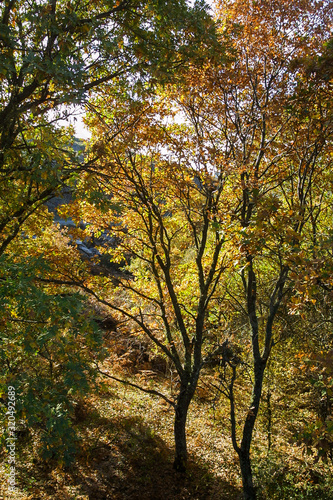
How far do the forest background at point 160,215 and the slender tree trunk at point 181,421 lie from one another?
34mm

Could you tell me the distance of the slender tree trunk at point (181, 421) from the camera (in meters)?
8.23

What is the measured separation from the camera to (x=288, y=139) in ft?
24.7

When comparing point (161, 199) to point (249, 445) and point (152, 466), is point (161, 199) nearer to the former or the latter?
point (249, 445)

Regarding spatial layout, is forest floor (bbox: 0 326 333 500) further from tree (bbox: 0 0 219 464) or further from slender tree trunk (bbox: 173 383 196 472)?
tree (bbox: 0 0 219 464)

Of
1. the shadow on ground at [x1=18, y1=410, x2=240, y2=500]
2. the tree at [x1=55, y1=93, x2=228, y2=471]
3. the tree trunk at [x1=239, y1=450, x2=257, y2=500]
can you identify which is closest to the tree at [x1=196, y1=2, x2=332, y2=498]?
the tree trunk at [x1=239, y1=450, x2=257, y2=500]

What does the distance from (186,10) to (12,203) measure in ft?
16.9

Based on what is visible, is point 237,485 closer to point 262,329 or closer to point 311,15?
point 262,329

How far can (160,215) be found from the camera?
8.56 metres

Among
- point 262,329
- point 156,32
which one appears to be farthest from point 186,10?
point 262,329

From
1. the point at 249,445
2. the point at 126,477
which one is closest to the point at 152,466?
the point at 126,477

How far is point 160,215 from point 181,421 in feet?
17.1

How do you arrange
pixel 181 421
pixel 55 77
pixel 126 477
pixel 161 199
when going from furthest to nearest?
pixel 161 199 < pixel 126 477 < pixel 181 421 < pixel 55 77

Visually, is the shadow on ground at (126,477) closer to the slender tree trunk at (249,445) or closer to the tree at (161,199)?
the tree at (161,199)

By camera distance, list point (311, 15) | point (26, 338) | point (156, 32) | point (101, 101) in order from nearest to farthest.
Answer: point (26, 338)
point (156, 32)
point (311, 15)
point (101, 101)
